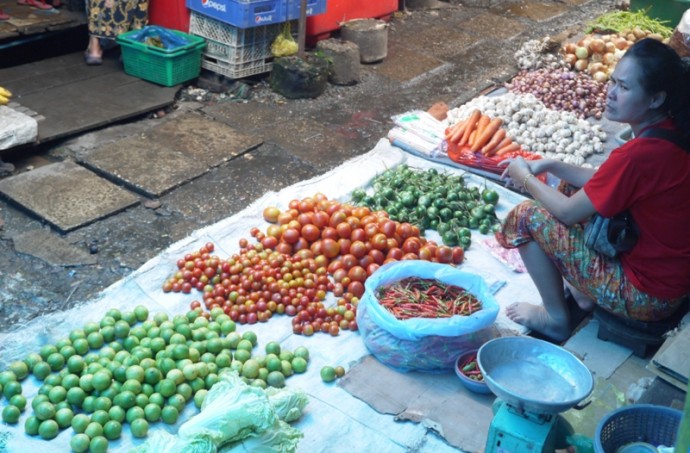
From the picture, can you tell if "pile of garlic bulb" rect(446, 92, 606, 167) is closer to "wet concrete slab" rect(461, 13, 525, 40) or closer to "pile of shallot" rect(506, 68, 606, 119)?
"pile of shallot" rect(506, 68, 606, 119)

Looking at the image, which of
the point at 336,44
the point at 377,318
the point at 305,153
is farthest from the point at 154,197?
the point at 336,44

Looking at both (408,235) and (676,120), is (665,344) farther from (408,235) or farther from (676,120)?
(408,235)

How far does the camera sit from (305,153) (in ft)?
19.1

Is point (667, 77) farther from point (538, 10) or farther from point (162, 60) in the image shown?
point (538, 10)

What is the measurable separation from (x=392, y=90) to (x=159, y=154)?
8.13 feet

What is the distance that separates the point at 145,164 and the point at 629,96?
335 centimetres

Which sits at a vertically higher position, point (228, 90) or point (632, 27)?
point (632, 27)

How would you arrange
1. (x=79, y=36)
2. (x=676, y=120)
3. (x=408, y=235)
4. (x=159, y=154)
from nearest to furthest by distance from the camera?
(x=676, y=120)
(x=408, y=235)
(x=159, y=154)
(x=79, y=36)

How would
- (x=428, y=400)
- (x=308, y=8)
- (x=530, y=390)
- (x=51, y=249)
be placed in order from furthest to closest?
(x=308, y=8)
(x=51, y=249)
(x=428, y=400)
(x=530, y=390)

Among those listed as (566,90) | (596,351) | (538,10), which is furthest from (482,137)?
(538,10)

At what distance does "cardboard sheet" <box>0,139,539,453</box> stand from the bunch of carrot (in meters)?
1.10

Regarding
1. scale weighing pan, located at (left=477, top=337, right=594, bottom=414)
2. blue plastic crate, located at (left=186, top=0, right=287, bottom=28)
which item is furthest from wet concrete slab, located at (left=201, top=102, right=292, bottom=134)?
scale weighing pan, located at (left=477, top=337, right=594, bottom=414)

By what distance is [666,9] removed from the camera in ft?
27.6

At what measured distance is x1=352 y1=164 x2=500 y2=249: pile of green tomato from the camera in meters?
4.68
